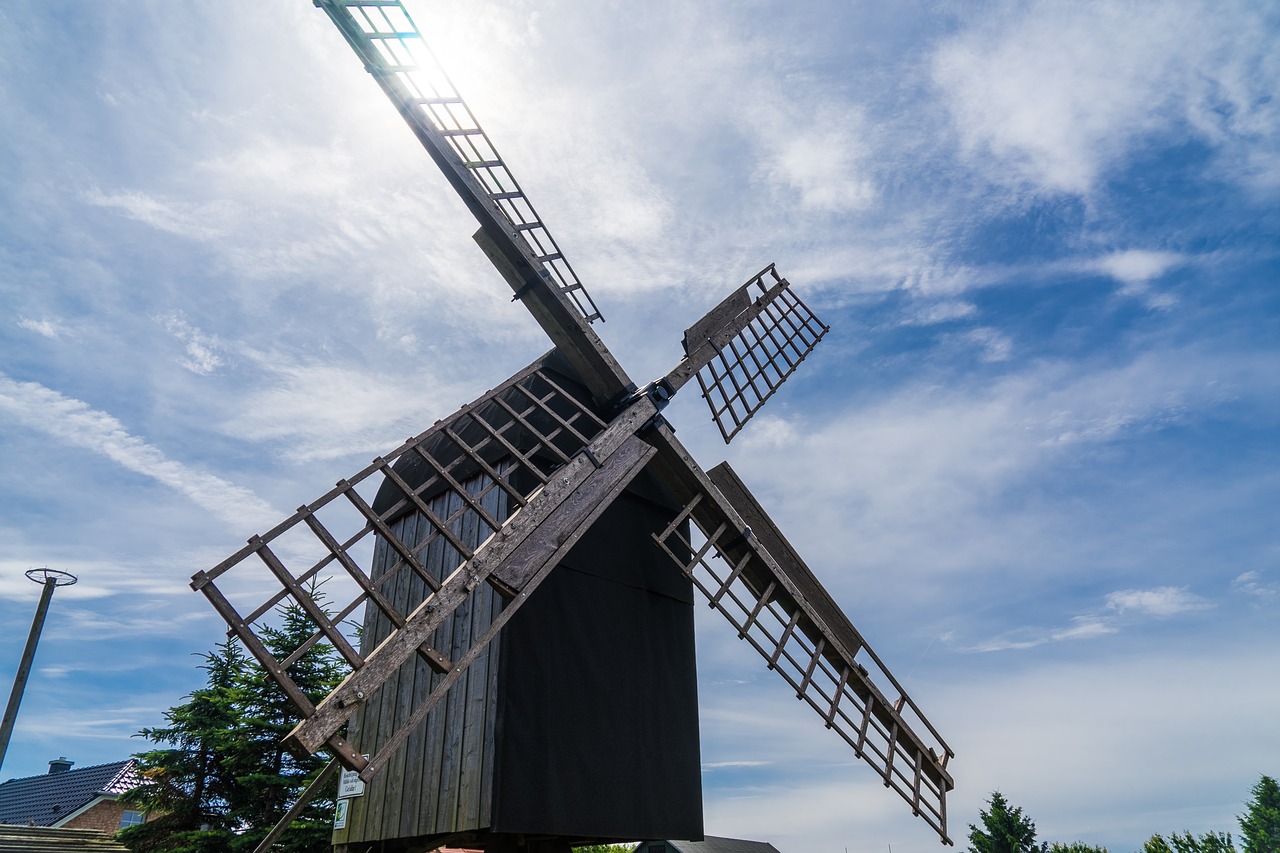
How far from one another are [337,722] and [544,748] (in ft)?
8.14

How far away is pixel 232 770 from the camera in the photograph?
12.2 metres

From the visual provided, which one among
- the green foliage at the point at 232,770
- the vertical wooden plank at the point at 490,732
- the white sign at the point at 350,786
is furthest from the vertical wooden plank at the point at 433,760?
the green foliage at the point at 232,770

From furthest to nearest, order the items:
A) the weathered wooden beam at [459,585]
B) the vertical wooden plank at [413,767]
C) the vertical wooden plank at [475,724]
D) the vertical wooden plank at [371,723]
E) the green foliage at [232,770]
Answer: the green foliage at [232,770], the vertical wooden plank at [371,723], the vertical wooden plank at [413,767], the vertical wooden plank at [475,724], the weathered wooden beam at [459,585]

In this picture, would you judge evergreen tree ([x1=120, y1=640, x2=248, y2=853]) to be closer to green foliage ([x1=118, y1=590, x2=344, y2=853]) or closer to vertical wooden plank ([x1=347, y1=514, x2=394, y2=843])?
green foliage ([x1=118, y1=590, x2=344, y2=853])

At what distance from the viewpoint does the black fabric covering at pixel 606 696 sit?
6.07 meters

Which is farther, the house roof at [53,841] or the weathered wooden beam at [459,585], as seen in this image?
the house roof at [53,841]

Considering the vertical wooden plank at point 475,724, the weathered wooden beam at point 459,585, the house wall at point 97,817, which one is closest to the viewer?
the weathered wooden beam at point 459,585

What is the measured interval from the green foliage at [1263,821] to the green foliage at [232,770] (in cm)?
3843

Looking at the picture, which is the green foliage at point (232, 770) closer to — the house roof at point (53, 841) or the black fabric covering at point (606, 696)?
the house roof at point (53, 841)

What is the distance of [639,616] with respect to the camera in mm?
7629

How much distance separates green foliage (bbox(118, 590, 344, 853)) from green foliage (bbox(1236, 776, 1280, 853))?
126ft

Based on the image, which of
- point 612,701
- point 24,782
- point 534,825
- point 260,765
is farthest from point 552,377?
point 24,782

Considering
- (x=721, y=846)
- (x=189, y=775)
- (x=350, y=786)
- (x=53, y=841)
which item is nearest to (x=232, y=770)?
(x=189, y=775)

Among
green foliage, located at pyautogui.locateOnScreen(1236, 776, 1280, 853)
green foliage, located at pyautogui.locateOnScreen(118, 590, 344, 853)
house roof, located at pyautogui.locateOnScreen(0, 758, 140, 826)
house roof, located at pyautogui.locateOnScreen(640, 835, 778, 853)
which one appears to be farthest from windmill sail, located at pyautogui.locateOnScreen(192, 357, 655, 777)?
green foliage, located at pyautogui.locateOnScreen(1236, 776, 1280, 853)
